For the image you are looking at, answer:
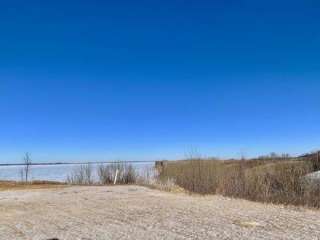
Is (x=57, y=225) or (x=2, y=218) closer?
(x=57, y=225)

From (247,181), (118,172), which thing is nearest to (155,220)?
(247,181)

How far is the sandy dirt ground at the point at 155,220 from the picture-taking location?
7.23m

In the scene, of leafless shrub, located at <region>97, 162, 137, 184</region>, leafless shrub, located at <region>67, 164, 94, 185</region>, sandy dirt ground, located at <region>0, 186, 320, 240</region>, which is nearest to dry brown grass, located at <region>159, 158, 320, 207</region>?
sandy dirt ground, located at <region>0, 186, 320, 240</region>

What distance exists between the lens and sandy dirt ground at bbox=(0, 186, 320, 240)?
723 centimetres

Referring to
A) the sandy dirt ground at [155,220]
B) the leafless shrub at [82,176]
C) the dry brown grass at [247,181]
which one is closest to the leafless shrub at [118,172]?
the leafless shrub at [82,176]

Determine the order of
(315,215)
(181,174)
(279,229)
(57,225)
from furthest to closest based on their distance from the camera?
(181,174)
(315,215)
(57,225)
(279,229)

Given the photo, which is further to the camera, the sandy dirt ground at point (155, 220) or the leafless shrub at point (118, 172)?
the leafless shrub at point (118, 172)

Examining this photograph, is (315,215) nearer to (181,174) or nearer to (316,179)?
(316,179)

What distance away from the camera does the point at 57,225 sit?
834 cm

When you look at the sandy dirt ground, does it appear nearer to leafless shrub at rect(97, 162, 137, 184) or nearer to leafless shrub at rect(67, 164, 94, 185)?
leafless shrub at rect(97, 162, 137, 184)

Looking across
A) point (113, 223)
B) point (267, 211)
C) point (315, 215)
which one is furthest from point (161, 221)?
point (315, 215)

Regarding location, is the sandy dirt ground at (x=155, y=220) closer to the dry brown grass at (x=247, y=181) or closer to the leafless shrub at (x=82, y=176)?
the dry brown grass at (x=247, y=181)

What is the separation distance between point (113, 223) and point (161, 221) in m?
0.87

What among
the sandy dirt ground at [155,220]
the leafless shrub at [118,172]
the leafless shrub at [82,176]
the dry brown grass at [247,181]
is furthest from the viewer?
the leafless shrub at [82,176]
